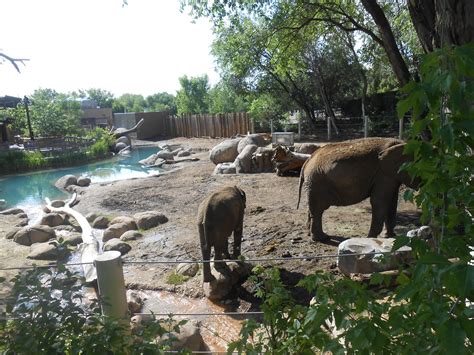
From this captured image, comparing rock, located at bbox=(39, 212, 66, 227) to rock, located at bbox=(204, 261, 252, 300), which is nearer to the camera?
rock, located at bbox=(204, 261, 252, 300)

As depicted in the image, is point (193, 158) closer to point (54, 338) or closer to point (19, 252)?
point (19, 252)

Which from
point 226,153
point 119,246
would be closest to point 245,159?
point 226,153

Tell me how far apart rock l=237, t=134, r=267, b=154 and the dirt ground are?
2.83 m

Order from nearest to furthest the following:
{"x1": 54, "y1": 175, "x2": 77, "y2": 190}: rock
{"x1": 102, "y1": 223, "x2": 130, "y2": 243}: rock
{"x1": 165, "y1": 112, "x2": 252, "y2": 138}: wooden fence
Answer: {"x1": 102, "y1": 223, "x2": 130, "y2": 243}: rock, {"x1": 54, "y1": 175, "x2": 77, "y2": 190}: rock, {"x1": 165, "y1": 112, "x2": 252, "y2": 138}: wooden fence

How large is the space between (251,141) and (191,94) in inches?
1372

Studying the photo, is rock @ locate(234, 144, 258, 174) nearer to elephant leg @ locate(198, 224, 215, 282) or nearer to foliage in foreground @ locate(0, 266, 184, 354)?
elephant leg @ locate(198, 224, 215, 282)

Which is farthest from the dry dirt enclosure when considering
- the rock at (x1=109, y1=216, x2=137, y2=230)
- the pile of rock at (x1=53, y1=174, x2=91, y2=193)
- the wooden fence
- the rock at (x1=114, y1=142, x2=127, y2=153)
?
the rock at (x1=114, y1=142, x2=127, y2=153)

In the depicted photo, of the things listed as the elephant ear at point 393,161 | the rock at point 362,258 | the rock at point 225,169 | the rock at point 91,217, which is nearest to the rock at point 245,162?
the rock at point 225,169

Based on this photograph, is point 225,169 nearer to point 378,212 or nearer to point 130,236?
point 130,236

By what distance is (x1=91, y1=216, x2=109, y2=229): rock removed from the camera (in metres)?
9.51

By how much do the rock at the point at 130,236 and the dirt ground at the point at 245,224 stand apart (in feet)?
0.58

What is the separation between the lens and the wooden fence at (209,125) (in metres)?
25.5

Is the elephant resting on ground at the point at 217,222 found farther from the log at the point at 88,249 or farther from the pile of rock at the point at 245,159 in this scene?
the pile of rock at the point at 245,159

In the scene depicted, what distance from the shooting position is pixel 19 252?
26.4ft
